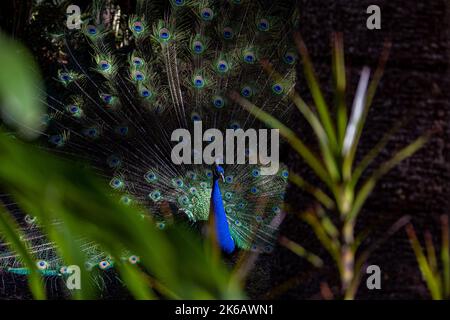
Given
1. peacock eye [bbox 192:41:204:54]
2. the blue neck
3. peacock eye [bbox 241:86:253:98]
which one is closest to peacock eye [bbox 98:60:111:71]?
peacock eye [bbox 192:41:204:54]

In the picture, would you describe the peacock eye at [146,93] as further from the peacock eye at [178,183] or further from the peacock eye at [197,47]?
the peacock eye at [178,183]

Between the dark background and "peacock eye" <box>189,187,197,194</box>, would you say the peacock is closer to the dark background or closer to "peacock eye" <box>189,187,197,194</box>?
"peacock eye" <box>189,187,197,194</box>

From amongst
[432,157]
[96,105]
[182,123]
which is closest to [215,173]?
[182,123]

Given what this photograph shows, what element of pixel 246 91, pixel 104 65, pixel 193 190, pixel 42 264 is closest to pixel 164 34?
pixel 104 65

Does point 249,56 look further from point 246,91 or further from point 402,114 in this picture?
point 402,114

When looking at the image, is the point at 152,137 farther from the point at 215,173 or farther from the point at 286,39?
the point at 286,39
